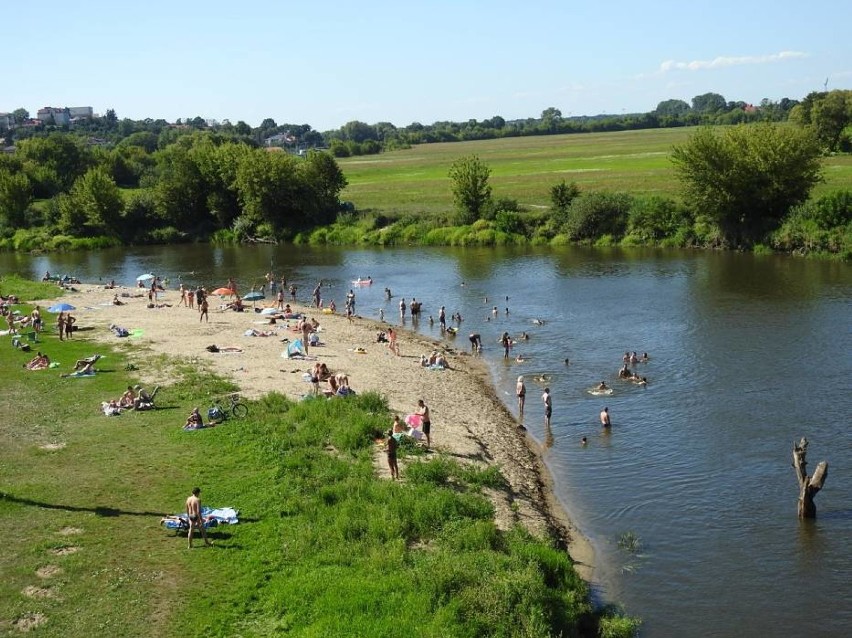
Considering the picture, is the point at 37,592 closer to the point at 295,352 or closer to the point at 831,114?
the point at 295,352

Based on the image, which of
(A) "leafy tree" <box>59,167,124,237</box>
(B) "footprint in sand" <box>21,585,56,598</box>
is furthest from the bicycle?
(A) "leafy tree" <box>59,167,124,237</box>

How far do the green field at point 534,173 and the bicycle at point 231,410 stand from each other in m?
63.4

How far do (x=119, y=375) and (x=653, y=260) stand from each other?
49.7 meters

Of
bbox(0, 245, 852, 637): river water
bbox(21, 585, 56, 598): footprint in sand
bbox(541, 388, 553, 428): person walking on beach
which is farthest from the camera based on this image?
bbox(541, 388, 553, 428): person walking on beach

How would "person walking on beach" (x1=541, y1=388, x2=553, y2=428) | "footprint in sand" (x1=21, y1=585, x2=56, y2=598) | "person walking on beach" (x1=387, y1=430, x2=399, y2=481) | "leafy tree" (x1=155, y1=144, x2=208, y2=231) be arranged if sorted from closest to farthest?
"footprint in sand" (x1=21, y1=585, x2=56, y2=598), "person walking on beach" (x1=387, y1=430, x2=399, y2=481), "person walking on beach" (x1=541, y1=388, x2=553, y2=428), "leafy tree" (x1=155, y1=144, x2=208, y2=231)

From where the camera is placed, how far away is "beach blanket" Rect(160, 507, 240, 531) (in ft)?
68.0

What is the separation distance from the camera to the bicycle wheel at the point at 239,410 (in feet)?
96.7

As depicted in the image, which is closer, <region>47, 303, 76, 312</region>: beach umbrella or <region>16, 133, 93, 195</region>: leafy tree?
<region>47, 303, 76, 312</region>: beach umbrella

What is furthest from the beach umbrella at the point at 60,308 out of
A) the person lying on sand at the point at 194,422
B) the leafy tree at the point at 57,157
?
the leafy tree at the point at 57,157

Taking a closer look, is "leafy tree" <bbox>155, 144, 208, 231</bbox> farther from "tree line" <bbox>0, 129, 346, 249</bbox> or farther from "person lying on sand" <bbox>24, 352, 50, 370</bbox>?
"person lying on sand" <bbox>24, 352, 50, 370</bbox>

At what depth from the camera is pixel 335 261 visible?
273 ft

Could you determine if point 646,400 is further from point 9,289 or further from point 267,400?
point 9,289

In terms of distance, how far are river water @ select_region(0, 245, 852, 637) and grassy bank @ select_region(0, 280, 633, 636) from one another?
3.41 meters

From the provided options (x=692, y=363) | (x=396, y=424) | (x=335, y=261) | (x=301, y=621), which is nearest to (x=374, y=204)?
(x=335, y=261)
